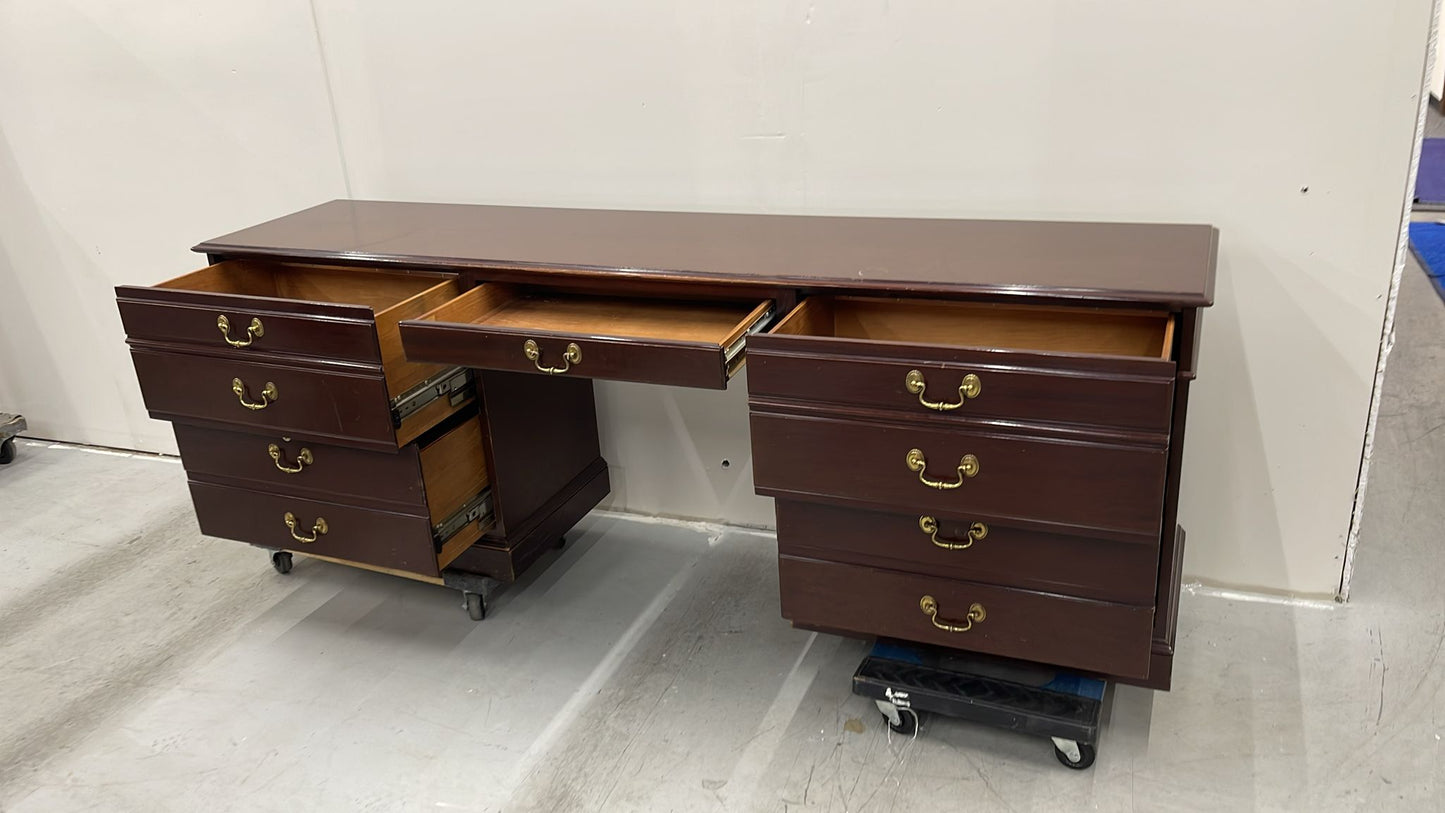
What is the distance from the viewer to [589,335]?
1.69 metres

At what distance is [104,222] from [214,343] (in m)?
1.25

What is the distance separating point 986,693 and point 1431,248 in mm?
3295

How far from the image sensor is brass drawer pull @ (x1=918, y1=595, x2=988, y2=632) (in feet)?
5.51

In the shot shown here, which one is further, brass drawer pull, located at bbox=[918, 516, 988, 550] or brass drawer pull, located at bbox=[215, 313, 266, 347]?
brass drawer pull, located at bbox=[215, 313, 266, 347]

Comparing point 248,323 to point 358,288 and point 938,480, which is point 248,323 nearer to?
point 358,288

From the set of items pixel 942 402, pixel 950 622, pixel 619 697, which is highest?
pixel 942 402

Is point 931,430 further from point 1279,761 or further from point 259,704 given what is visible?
point 259,704

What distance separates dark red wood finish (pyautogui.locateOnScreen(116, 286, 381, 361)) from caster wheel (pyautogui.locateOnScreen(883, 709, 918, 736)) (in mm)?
1064

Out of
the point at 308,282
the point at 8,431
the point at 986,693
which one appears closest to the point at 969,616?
the point at 986,693

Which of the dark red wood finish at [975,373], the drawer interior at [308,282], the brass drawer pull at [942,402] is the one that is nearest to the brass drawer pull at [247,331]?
the drawer interior at [308,282]

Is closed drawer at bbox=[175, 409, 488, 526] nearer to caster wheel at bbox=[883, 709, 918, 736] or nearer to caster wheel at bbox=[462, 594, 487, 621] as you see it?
caster wheel at bbox=[462, 594, 487, 621]

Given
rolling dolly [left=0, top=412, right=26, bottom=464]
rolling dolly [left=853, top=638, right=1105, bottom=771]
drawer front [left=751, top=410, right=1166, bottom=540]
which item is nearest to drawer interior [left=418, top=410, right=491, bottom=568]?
drawer front [left=751, top=410, right=1166, bottom=540]

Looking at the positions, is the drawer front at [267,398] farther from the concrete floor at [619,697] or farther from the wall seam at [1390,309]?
the wall seam at [1390,309]

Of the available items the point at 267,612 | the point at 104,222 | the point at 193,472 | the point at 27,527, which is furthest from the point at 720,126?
the point at 27,527
